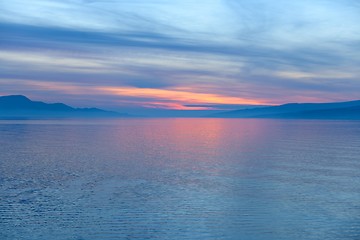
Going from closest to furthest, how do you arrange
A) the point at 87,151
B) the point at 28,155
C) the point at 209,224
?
the point at 209,224, the point at 28,155, the point at 87,151

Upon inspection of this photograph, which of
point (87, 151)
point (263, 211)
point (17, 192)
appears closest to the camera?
point (263, 211)

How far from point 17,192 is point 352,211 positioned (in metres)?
21.0

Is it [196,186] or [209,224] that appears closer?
[209,224]

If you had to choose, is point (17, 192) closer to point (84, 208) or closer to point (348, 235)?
point (84, 208)

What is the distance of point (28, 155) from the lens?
4941 cm

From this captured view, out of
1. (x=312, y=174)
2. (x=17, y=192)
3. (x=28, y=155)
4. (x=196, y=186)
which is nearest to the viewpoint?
(x=17, y=192)

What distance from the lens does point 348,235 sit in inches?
801

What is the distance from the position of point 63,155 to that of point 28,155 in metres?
3.93

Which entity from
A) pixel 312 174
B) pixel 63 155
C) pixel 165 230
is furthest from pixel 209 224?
pixel 63 155

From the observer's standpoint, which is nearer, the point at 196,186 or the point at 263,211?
the point at 263,211

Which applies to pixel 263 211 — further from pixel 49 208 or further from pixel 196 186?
pixel 49 208

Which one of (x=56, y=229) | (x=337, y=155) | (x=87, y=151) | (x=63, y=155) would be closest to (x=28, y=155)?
(x=63, y=155)

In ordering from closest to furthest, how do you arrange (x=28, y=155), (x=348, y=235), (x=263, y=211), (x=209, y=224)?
(x=348, y=235) → (x=209, y=224) → (x=263, y=211) → (x=28, y=155)

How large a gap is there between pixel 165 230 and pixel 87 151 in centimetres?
3609
